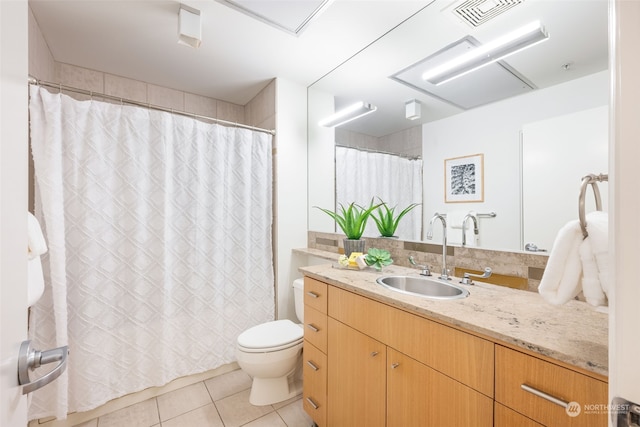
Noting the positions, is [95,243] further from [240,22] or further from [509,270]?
[509,270]

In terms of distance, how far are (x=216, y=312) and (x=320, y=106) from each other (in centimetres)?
192

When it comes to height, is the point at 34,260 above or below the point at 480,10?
below

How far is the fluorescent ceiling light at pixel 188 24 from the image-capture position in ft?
4.91

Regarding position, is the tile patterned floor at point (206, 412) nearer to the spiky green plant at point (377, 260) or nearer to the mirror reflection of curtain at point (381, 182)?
the spiky green plant at point (377, 260)

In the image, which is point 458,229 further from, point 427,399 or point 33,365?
point 33,365

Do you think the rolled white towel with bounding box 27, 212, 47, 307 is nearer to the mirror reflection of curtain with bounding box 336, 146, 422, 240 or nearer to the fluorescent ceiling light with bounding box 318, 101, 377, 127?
the mirror reflection of curtain with bounding box 336, 146, 422, 240

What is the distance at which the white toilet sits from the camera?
1624 millimetres

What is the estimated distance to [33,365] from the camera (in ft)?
1.72

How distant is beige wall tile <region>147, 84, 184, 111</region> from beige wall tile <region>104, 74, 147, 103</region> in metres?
0.04

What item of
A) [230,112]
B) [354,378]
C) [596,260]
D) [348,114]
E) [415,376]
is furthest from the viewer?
[230,112]

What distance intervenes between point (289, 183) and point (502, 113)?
5.23 ft

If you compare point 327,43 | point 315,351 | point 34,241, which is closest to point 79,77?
point 34,241

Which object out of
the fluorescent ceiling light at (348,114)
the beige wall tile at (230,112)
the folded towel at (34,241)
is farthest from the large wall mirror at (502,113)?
the folded towel at (34,241)

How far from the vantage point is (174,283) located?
1.85 meters
